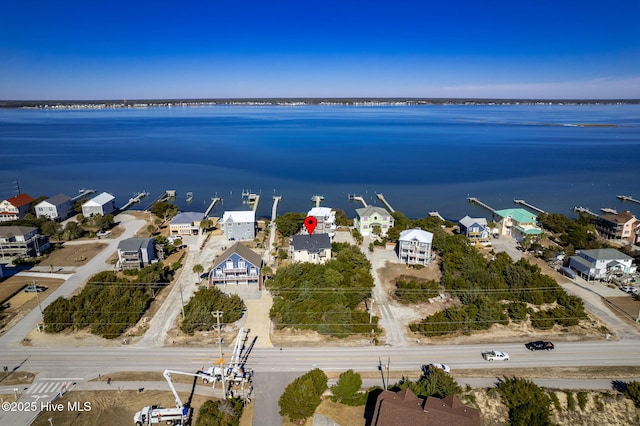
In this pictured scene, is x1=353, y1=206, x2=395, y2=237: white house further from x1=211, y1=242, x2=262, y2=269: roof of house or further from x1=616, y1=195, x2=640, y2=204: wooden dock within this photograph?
x1=616, y1=195, x2=640, y2=204: wooden dock

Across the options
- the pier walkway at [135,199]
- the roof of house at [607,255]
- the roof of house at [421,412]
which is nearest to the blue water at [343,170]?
the pier walkway at [135,199]

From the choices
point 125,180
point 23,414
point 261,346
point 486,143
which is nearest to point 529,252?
point 261,346

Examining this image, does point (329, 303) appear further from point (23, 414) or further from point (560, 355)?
point (23, 414)

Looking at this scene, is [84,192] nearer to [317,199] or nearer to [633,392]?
[317,199]

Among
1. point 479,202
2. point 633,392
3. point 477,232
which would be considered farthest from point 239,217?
point 479,202

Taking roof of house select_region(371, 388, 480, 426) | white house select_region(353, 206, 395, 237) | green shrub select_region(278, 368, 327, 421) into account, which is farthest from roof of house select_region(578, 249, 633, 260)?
green shrub select_region(278, 368, 327, 421)

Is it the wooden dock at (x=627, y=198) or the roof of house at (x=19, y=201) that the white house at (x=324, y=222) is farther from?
the wooden dock at (x=627, y=198)
